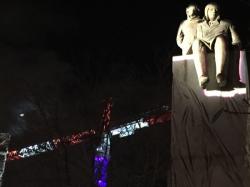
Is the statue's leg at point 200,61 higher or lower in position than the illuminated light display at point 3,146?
higher

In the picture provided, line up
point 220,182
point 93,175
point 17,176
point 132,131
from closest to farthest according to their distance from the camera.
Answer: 1. point 220,182
2. point 93,175
3. point 132,131
4. point 17,176

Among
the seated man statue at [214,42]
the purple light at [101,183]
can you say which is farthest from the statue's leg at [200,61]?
the purple light at [101,183]

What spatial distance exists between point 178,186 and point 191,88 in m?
2.10

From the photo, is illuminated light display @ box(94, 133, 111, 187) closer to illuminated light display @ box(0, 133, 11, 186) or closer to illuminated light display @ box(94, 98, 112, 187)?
illuminated light display @ box(94, 98, 112, 187)

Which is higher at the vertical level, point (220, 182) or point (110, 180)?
point (220, 182)

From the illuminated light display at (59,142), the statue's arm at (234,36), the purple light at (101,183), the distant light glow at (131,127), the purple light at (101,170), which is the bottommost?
the purple light at (101,183)

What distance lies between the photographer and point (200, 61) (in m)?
9.38

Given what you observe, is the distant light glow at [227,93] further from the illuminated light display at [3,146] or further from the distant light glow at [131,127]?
the illuminated light display at [3,146]

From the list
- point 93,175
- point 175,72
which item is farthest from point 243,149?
point 93,175

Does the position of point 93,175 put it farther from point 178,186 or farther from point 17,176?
point 17,176

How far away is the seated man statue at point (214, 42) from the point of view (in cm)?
920

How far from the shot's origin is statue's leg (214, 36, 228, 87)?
9116mm

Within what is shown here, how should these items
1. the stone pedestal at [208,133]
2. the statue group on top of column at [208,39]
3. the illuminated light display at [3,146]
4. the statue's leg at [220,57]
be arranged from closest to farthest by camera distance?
the stone pedestal at [208,133] → the statue's leg at [220,57] → the statue group on top of column at [208,39] → the illuminated light display at [3,146]

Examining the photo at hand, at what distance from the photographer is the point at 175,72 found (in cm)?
974
